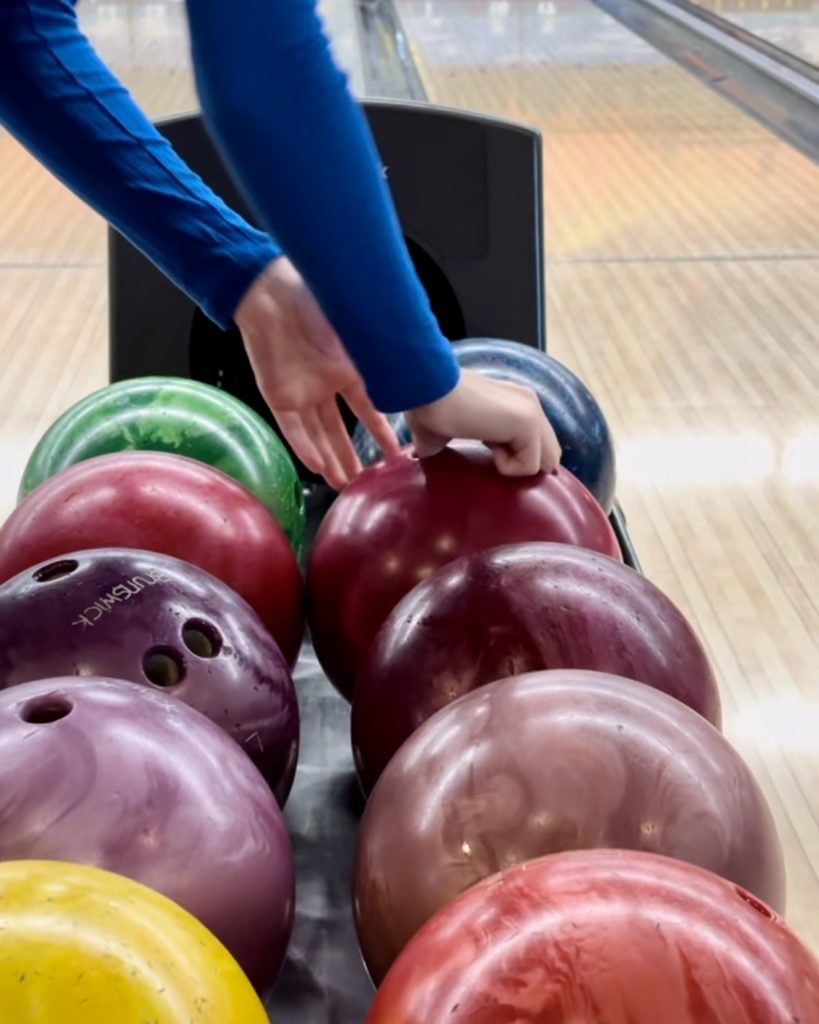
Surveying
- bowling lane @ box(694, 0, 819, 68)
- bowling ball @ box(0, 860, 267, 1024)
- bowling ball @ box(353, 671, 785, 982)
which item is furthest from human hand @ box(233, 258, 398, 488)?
bowling lane @ box(694, 0, 819, 68)

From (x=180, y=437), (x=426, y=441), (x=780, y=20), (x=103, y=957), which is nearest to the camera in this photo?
(x=103, y=957)

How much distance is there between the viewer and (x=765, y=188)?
3.88m

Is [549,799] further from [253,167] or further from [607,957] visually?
[253,167]

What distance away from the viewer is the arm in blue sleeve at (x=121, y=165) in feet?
3.14

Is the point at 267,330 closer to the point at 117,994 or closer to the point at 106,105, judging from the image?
the point at 106,105

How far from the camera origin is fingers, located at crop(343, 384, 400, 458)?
1.03 m

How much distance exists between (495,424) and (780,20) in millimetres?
5170

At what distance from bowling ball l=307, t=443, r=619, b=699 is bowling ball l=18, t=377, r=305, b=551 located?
0.18 meters

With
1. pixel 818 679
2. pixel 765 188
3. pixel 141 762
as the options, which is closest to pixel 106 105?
pixel 141 762

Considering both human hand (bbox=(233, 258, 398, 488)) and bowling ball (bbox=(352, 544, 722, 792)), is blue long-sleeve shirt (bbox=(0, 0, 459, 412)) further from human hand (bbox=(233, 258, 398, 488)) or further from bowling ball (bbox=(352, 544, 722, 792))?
bowling ball (bbox=(352, 544, 722, 792))

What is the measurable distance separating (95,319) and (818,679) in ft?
6.02

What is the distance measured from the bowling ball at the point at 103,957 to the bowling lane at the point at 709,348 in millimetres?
822

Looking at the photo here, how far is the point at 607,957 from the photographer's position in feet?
2.13

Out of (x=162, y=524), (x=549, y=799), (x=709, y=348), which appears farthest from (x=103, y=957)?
(x=709, y=348)
